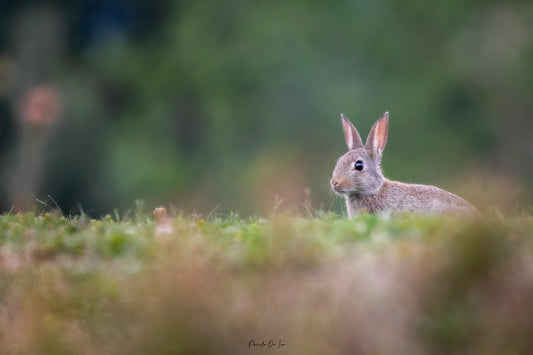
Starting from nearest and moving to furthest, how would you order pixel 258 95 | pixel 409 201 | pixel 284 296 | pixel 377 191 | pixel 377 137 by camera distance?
pixel 284 296
pixel 409 201
pixel 377 191
pixel 377 137
pixel 258 95

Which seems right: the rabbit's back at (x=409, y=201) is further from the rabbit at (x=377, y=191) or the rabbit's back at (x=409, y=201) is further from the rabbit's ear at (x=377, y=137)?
the rabbit's ear at (x=377, y=137)

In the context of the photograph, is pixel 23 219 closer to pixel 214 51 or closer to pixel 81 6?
pixel 214 51

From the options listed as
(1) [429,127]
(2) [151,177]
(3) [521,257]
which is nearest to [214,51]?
(2) [151,177]

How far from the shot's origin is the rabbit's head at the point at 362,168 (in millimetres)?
10555

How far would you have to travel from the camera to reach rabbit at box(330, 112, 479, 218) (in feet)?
33.0

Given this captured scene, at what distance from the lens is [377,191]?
10.7 meters

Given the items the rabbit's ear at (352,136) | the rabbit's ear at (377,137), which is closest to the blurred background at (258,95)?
the rabbit's ear at (352,136)

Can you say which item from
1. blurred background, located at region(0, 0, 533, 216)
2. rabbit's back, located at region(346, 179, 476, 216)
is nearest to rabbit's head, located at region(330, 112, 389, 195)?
rabbit's back, located at region(346, 179, 476, 216)

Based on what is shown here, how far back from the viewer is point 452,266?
6418 mm

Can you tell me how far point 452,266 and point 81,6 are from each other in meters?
32.3

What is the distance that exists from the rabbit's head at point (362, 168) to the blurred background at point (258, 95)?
14871 millimetres

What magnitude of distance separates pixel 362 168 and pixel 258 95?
2128 cm

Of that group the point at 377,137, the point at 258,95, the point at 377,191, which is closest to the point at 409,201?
the point at 377,191

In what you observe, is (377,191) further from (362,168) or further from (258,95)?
(258,95)
